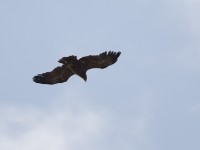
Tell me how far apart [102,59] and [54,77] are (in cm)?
346

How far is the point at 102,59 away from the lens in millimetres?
33688

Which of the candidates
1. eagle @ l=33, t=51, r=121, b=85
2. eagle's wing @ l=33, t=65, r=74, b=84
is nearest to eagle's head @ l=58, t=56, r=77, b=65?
eagle @ l=33, t=51, r=121, b=85

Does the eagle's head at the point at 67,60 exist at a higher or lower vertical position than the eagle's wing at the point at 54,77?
lower

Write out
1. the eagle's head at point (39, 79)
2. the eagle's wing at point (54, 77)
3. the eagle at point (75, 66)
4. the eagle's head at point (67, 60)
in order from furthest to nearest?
the eagle's head at point (39, 79), the eagle's wing at point (54, 77), the eagle at point (75, 66), the eagle's head at point (67, 60)

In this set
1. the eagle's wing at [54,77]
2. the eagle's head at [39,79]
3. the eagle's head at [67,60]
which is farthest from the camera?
the eagle's head at [39,79]

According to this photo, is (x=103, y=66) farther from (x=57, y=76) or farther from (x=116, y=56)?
(x=57, y=76)

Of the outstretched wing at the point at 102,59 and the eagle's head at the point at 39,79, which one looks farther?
the eagle's head at the point at 39,79

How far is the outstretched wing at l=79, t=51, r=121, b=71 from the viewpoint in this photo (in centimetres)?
3359

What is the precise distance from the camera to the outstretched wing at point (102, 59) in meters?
33.6

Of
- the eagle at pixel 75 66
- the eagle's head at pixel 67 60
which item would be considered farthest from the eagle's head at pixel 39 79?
the eagle's head at pixel 67 60

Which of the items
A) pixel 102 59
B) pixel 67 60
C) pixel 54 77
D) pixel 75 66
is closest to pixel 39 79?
pixel 54 77

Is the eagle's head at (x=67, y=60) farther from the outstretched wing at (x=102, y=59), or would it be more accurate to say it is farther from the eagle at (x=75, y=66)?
the outstretched wing at (x=102, y=59)

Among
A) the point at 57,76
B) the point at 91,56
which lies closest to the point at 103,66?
Answer: the point at 91,56

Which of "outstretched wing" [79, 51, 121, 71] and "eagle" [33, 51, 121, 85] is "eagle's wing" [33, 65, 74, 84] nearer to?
"eagle" [33, 51, 121, 85]
